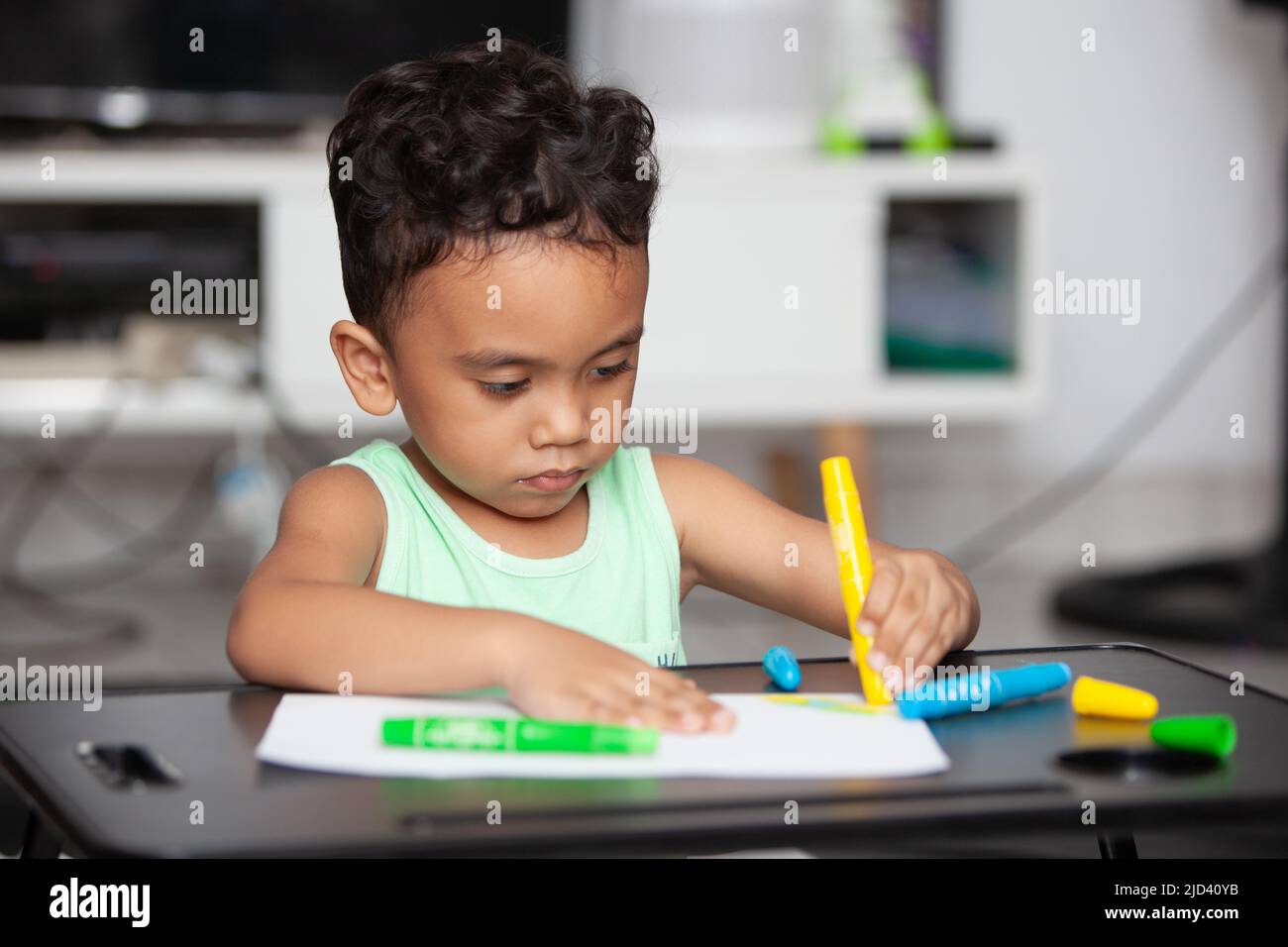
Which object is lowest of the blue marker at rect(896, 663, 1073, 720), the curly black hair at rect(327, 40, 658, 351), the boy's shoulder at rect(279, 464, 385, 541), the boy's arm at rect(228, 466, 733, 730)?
the blue marker at rect(896, 663, 1073, 720)

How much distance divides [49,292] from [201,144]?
317 millimetres

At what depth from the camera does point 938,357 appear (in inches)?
94.7

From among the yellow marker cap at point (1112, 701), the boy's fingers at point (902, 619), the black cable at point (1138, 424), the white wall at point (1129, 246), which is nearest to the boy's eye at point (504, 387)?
the boy's fingers at point (902, 619)

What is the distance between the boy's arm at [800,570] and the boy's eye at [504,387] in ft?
0.58

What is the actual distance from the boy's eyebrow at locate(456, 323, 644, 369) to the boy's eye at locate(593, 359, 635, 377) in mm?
11

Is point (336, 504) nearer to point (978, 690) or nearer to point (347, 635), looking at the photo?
point (347, 635)

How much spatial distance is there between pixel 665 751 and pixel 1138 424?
2.44 meters

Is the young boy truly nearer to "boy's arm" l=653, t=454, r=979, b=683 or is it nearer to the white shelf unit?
"boy's arm" l=653, t=454, r=979, b=683

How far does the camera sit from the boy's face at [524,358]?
2.60ft

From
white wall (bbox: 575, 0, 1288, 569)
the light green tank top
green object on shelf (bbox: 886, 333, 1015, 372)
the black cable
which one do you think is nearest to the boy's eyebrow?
the light green tank top

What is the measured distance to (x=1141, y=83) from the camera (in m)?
2.77

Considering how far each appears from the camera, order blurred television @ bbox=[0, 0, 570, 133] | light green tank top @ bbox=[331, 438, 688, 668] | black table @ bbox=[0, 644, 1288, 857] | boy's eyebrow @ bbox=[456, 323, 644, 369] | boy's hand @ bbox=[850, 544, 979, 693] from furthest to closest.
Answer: blurred television @ bbox=[0, 0, 570, 133], light green tank top @ bbox=[331, 438, 688, 668], boy's eyebrow @ bbox=[456, 323, 644, 369], boy's hand @ bbox=[850, 544, 979, 693], black table @ bbox=[0, 644, 1288, 857]

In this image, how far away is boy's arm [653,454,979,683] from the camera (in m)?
0.68
